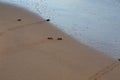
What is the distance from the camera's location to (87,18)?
3059 mm

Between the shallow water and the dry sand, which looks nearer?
the dry sand

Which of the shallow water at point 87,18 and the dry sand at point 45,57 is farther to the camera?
the shallow water at point 87,18

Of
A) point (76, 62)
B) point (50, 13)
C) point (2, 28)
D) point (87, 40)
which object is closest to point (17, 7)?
point (50, 13)

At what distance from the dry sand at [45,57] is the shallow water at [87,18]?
162 mm

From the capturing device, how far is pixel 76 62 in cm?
202

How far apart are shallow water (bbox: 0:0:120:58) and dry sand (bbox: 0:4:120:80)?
0.53 ft

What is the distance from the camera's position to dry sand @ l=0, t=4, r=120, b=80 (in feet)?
6.01

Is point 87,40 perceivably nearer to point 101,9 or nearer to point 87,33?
point 87,33

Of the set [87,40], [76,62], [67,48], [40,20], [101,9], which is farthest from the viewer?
[101,9]

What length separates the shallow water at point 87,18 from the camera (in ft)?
8.01

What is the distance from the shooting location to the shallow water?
244 cm

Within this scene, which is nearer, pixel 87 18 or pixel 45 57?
pixel 45 57

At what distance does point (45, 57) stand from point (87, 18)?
3.94 ft

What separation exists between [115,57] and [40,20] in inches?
45.9
